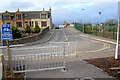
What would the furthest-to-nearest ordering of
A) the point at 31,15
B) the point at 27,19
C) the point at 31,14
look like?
1. the point at 31,14
2. the point at 31,15
3. the point at 27,19

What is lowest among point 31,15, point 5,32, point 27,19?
point 5,32

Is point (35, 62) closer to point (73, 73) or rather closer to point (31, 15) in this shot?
point (73, 73)

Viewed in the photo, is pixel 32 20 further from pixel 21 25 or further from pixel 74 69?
pixel 74 69

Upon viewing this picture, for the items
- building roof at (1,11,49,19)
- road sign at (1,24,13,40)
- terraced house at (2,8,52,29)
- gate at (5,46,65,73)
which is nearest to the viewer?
road sign at (1,24,13,40)

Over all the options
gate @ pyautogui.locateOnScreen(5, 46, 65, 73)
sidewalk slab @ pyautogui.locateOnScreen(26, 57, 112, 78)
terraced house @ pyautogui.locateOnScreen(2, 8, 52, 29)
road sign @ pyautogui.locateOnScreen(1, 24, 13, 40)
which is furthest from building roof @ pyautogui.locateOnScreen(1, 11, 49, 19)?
road sign @ pyautogui.locateOnScreen(1, 24, 13, 40)

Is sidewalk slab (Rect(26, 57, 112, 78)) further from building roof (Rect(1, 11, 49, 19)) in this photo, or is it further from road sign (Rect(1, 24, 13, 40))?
building roof (Rect(1, 11, 49, 19))

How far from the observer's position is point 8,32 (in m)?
6.51

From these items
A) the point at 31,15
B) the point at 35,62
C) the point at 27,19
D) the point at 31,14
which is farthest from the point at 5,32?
the point at 31,14

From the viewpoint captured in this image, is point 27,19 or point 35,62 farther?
point 27,19

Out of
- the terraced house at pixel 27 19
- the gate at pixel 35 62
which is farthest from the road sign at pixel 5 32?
the terraced house at pixel 27 19

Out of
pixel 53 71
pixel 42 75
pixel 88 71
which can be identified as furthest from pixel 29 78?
pixel 88 71

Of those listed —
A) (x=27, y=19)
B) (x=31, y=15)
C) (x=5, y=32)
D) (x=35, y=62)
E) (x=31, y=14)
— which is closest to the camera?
(x=5, y=32)

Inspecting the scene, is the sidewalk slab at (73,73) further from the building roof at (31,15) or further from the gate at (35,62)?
the building roof at (31,15)

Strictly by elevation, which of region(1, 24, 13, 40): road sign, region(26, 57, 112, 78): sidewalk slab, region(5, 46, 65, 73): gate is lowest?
region(26, 57, 112, 78): sidewalk slab
